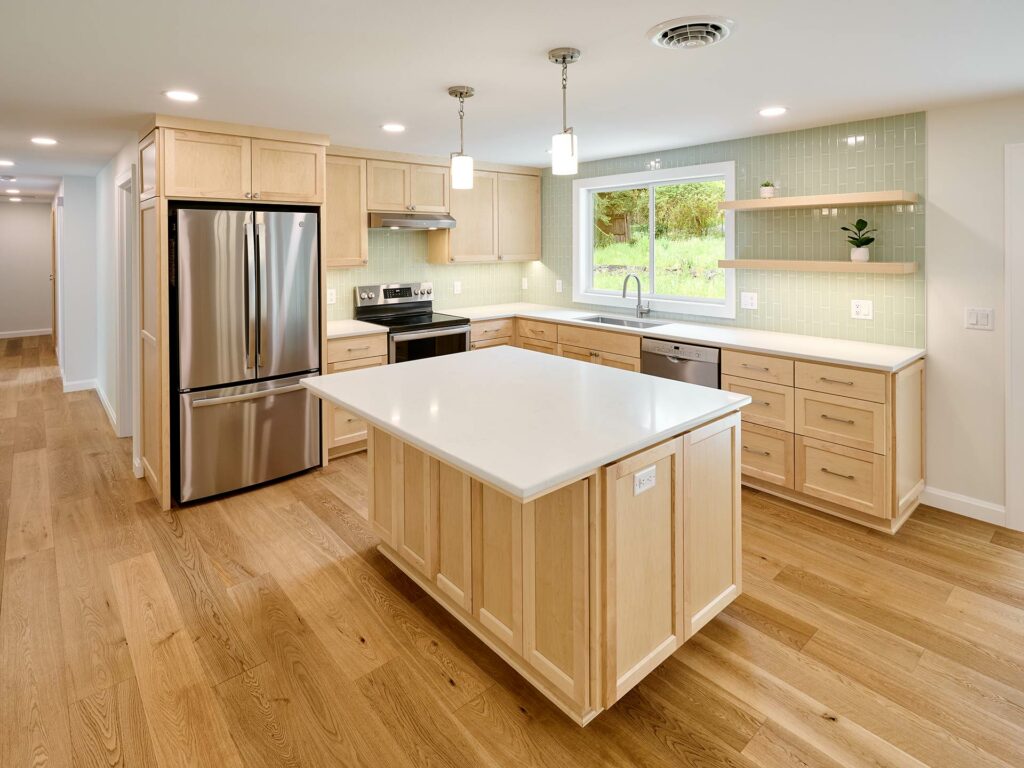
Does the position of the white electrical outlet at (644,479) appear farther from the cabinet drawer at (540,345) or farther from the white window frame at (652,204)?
the cabinet drawer at (540,345)

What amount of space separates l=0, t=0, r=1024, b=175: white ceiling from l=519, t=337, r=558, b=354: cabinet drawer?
1.71 m

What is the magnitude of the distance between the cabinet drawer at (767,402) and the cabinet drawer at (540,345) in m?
1.57

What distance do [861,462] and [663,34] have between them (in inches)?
92.2

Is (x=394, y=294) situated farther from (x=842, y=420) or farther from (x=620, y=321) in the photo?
(x=842, y=420)

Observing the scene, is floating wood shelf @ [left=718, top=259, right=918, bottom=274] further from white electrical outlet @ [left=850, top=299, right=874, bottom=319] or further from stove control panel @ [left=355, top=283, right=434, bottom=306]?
stove control panel @ [left=355, top=283, right=434, bottom=306]

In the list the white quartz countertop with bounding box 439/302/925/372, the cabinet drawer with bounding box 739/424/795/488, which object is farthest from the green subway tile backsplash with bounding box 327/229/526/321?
the cabinet drawer with bounding box 739/424/795/488

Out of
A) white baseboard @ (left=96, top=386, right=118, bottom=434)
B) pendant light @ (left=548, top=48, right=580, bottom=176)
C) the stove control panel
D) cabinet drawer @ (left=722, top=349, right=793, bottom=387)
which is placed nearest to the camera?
A: pendant light @ (left=548, top=48, right=580, bottom=176)

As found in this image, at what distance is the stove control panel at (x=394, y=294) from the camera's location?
4.93m

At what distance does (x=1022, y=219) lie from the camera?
3.02 m

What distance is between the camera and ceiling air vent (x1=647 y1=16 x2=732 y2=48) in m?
2.04

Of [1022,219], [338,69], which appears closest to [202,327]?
[338,69]

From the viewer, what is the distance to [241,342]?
3.68 metres

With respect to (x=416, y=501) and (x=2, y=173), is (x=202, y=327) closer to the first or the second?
(x=416, y=501)

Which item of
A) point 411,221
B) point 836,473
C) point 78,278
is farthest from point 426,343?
point 78,278
